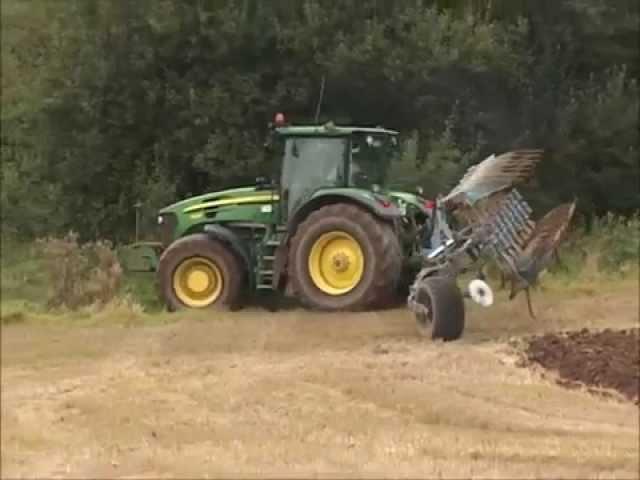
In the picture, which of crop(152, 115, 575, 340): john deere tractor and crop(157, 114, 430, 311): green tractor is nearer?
crop(152, 115, 575, 340): john deere tractor

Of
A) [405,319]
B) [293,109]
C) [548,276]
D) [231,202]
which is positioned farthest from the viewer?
[293,109]

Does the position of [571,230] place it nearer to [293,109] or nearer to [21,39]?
[293,109]

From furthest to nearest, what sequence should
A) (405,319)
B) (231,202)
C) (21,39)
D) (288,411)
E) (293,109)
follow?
(293,109) → (231,202) → (405,319) → (288,411) → (21,39)

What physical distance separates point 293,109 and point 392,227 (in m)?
2.42

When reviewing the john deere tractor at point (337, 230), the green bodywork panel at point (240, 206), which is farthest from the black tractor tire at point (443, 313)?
the green bodywork panel at point (240, 206)

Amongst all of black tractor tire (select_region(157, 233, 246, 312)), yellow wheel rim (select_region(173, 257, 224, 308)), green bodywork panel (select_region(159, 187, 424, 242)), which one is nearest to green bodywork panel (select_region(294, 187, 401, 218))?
green bodywork panel (select_region(159, 187, 424, 242))

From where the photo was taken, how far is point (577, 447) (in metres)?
3.81

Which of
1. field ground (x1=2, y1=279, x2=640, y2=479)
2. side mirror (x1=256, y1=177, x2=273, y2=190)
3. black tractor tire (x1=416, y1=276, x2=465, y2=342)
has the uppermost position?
side mirror (x1=256, y1=177, x2=273, y2=190)

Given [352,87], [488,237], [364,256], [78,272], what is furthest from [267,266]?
[78,272]

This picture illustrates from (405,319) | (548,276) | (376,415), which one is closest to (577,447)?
(376,415)

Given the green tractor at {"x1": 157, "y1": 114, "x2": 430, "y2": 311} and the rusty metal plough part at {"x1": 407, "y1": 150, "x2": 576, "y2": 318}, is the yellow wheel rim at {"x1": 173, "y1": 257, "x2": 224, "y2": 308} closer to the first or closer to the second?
the green tractor at {"x1": 157, "y1": 114, "x2": 430, "y2": 311}

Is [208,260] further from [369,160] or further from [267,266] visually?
[369,160]

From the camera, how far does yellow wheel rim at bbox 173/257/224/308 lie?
6.88 metres

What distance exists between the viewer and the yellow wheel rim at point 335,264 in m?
6.67
